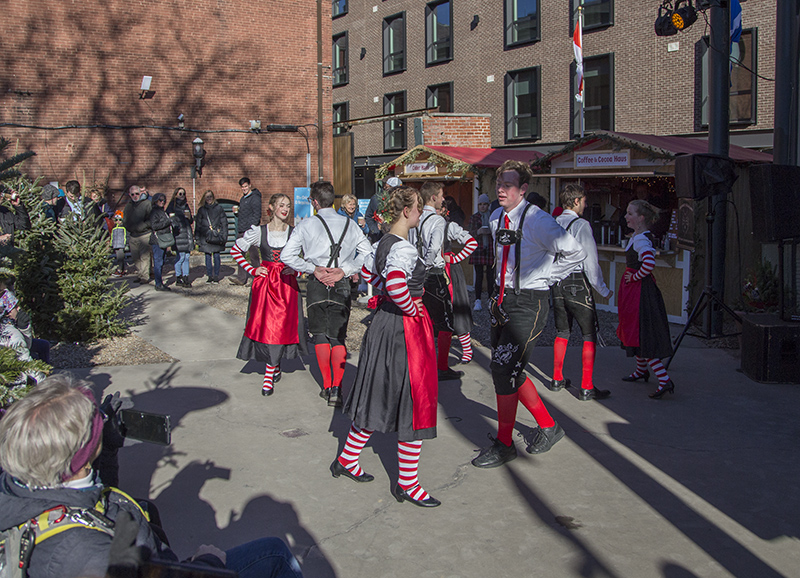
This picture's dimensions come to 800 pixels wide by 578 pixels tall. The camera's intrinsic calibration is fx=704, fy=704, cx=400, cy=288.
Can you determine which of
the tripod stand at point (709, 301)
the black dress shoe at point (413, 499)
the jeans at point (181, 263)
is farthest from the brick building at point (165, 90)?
the black dress shoe at point (413, 499)

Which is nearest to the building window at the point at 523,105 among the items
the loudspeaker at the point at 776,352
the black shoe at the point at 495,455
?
the loudspeaker at the point at 776,352

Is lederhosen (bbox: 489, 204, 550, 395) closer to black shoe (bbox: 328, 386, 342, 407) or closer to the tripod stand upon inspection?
black shoe (bbox: 328, 386, 342, 407)

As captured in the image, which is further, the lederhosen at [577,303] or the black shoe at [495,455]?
the lederhosen at [577,303]

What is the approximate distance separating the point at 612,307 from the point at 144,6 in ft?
44.3

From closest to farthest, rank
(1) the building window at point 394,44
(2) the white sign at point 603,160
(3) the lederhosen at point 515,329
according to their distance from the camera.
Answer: (3) the lederhosen at point 515,329 < (2) the white sign at point 603,160 < (1) the building window at point 394,44

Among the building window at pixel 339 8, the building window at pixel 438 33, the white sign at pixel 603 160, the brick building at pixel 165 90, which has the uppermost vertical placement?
the building window at pixel 339 8

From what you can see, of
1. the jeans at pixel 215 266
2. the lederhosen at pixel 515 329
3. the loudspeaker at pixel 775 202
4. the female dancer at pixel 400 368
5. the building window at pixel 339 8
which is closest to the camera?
the female dancer at pixel 400 368

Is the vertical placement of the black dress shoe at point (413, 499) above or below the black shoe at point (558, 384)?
below

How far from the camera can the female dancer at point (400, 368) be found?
3.99m

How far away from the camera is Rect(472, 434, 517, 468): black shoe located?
4648 millimetres

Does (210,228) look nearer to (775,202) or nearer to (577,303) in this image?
(577,303)

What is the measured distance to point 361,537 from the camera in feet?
12.2

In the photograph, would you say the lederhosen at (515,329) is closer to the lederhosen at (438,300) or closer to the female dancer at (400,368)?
the female dancer at (400,368)

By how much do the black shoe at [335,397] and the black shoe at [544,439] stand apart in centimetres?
170
